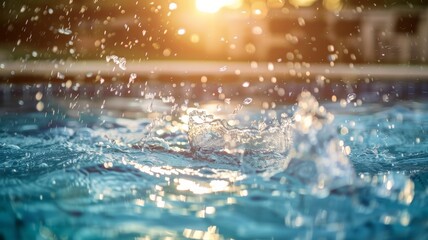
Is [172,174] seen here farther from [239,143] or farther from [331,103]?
[331,103]

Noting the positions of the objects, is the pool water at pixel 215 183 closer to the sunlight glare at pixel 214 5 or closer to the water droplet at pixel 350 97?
the water droplet at pixel 350 97

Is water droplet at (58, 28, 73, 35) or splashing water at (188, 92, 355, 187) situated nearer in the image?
splashing water at (188, 92, 355, 187)

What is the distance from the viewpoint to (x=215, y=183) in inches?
148

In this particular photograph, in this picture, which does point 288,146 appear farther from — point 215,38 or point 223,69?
point 215,38

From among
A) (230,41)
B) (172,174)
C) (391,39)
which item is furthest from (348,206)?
(230,41)

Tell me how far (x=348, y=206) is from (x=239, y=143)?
185 cm

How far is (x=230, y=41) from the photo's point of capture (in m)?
16.3

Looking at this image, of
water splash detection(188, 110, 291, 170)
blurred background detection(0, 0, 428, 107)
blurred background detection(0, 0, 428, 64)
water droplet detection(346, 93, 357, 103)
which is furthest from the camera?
blurred background detection(0, 0, 428, 64)

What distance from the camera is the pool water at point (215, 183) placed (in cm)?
291

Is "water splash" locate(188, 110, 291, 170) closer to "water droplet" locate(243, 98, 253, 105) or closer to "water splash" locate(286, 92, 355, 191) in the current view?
"water splash" locate(286, 92, 355, 191)

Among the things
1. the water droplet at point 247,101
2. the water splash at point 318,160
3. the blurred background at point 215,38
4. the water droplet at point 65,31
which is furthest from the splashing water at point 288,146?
the water droplet at point 65,31

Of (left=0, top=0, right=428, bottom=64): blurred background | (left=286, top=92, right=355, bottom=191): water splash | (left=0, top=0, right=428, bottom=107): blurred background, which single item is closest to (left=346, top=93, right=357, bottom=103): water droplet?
(left=0, top=0, right=428, bottom=107): blurred background

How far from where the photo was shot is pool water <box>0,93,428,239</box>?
9.54 ft

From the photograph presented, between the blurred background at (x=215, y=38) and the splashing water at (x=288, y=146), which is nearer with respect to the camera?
the splashing water at (x=288, y=146)
